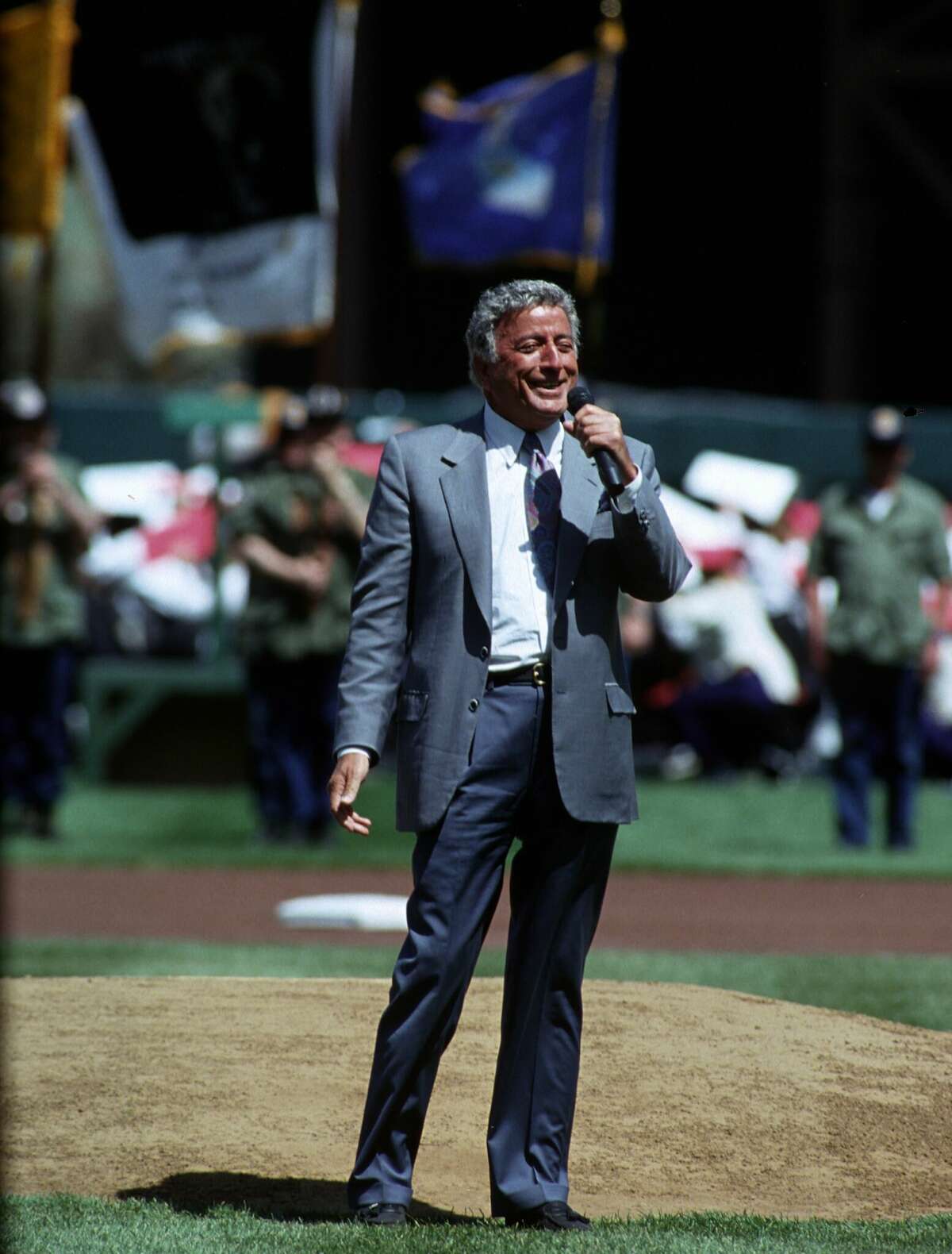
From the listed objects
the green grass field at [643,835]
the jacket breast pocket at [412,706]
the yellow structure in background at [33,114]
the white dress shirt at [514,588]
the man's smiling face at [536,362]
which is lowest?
the green grass field at [643,835]

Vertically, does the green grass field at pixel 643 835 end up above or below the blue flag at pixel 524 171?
below

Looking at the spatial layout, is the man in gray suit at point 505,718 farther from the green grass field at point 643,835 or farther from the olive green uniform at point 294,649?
the olive green uniform at point 294,649

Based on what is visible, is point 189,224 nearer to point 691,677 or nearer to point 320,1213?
point 691,677

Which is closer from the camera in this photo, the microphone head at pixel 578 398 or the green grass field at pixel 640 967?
the microphone head at pixel 578 398

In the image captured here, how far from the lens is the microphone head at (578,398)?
472cm

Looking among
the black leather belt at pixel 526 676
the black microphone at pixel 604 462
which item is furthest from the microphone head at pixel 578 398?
the black leather belt at pixel 526 676

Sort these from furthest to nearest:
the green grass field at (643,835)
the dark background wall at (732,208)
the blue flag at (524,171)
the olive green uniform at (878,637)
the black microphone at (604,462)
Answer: the dark background wall at (732,208) → the blue flag at (524,171) → the olive green uniform at (878,637) → the green grass field at (643,835) → the black microphone at (604,462)

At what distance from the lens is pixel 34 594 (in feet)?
41.9

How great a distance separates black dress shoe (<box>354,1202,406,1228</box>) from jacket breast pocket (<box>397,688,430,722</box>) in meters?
1.05

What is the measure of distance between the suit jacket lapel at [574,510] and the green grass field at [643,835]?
6.81 m

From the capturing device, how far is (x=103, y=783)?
15.8 metres

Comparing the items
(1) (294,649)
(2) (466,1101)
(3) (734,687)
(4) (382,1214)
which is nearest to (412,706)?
(4) (382,1214)

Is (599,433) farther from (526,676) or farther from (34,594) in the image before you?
(34,594)

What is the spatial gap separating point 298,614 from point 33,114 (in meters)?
4.66
